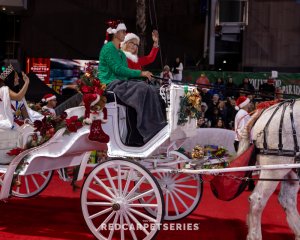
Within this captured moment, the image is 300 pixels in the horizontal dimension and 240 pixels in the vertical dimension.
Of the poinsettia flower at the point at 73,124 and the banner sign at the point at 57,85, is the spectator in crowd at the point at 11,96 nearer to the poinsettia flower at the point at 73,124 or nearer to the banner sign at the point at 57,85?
the poinsettia flower at the point at 73,124

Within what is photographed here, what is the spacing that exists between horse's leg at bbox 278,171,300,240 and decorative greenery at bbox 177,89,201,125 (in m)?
1.17

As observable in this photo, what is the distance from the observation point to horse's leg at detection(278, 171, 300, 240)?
474 centimetres

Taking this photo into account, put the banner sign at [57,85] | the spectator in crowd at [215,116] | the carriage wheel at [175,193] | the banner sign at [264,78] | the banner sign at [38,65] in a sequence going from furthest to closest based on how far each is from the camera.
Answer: the banner sign at [38,65]
the banner sign at [57,85]
the banner sign at [264,78]
the spectator in crowd at [215,116]
the carriage wheel at [175,193]

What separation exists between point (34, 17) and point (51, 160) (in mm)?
13046

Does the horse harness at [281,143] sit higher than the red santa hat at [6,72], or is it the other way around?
the red santa hat at [6,72]

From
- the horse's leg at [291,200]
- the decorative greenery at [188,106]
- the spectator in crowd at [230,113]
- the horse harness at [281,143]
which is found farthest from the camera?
the spectator in crowd at [230,113]

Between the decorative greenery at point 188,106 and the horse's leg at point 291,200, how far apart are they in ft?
3.83

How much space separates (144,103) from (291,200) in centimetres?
177

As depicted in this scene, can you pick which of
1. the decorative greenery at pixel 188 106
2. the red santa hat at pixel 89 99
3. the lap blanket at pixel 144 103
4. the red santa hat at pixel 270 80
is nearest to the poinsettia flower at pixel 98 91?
the red santa hat at pixel 89 99

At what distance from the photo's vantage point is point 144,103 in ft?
16.0

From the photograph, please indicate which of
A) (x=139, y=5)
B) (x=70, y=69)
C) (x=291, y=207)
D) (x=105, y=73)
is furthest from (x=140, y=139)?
(x=70, y=69)

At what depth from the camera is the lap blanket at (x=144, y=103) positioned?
4.86 metres

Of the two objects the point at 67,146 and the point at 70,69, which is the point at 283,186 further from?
the point at 70,69

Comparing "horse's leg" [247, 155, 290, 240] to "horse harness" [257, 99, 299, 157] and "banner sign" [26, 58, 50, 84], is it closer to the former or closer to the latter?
"horse harness" [257, 99, 299, 157]
